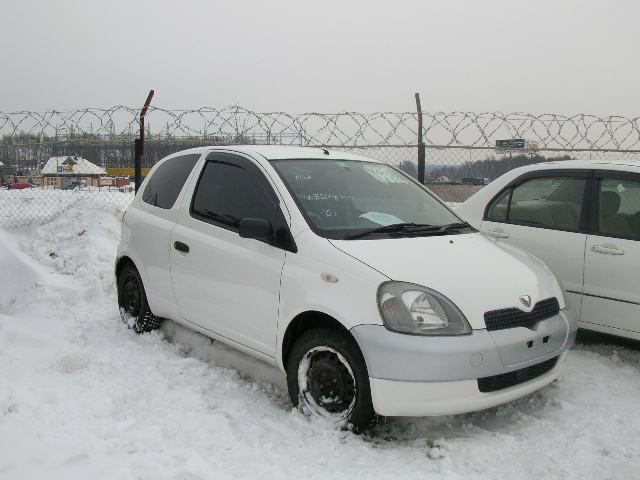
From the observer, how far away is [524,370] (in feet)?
11.1

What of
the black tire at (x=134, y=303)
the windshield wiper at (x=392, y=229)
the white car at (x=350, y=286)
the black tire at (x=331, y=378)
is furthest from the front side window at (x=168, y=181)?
the black tire at (x=331, y=378)

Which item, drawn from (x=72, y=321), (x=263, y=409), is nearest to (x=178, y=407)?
(x=263, y=409)

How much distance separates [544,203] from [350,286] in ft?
8.43

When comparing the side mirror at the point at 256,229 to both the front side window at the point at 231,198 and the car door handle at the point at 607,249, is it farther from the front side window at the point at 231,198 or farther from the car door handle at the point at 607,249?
the car door handle at the point at 607,249

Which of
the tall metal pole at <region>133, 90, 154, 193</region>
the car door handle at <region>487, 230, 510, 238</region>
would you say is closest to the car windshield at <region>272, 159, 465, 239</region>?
the car door handle at <region>487, 230, 510, 238</region>

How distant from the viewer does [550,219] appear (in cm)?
500

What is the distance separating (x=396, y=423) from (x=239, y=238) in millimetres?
1589

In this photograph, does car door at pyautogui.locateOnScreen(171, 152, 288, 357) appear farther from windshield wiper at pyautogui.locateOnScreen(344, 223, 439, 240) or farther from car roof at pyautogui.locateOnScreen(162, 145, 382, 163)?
windshield wiper at pyautogui.locateOnScreen(344, 223, 439, 240)

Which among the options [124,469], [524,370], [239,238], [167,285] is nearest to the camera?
[124,469]

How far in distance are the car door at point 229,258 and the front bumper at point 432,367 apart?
0.84m

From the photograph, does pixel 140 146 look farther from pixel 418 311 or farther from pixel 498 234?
pixel 418 311

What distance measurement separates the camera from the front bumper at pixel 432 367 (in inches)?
122

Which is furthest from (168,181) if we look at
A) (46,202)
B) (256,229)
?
(46,202)

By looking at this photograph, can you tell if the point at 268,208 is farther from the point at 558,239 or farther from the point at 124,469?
the point at 558,239
